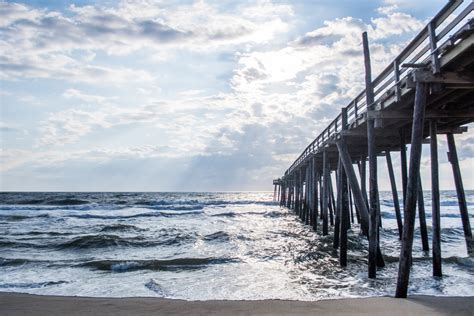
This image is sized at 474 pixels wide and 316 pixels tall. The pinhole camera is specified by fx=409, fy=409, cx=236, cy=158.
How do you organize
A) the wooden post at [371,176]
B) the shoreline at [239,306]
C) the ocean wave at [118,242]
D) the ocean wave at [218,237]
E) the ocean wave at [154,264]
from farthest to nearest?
the ocean wave at [218,237] → the ocean wave at [118,242] → the ocean wave at [154,264] → the wooden post at [371,176] → the shoreline at [239,306]

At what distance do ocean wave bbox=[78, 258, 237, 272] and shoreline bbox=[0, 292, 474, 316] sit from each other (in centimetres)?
399

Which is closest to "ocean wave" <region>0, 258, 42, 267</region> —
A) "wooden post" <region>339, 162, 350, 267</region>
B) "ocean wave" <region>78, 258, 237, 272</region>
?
"ocean wave" <region>78, 258, 237, 272</region>

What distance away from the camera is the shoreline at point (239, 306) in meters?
6.18

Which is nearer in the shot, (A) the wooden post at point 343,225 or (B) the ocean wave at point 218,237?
(A) the wooden post at point 343,225

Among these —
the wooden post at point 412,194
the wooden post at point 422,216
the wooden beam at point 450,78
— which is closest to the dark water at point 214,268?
the wooden post at point 422,216

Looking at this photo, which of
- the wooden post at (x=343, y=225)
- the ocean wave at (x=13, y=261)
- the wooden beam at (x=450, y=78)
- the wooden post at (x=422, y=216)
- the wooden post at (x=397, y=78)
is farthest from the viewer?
the ocean wave at (x=13, y=261)

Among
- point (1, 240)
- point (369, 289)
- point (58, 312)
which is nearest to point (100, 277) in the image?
point (58, 312)

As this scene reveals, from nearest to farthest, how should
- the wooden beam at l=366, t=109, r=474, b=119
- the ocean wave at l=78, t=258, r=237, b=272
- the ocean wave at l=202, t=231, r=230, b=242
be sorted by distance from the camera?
the wooden beam at l=366, t=109, r=474, b=119 < the ocean wave at l=78, t=258, r=237, b=272 < the ocean wave at l=202, t=231, r=230, b=242

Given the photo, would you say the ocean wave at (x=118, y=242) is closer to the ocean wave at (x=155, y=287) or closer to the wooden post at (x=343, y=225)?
the ocean wave at (x=155, y=287)

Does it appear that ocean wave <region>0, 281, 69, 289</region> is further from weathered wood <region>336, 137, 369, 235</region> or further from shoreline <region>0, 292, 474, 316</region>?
weathered wood <region>336, 137, 369, 235</region>

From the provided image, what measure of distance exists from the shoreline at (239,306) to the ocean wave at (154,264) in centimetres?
399

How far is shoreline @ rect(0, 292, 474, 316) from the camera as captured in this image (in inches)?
243

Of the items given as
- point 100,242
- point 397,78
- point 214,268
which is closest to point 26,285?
point 214,268

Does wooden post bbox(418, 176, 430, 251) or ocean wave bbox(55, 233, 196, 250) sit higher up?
wooden post bbox(418, 176, 430, 251)
